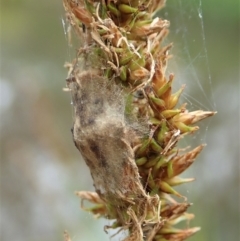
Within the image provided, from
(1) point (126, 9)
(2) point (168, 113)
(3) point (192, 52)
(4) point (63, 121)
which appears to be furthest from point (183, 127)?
(4) point (63, 121)

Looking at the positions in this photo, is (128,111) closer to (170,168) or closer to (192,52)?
(170,168)

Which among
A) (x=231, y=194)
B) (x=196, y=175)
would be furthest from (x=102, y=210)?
(x=231, y=194)

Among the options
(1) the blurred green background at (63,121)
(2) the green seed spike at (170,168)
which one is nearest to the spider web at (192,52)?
(1) the blurred green background at (63,121)

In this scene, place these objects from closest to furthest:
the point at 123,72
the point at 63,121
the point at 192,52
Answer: the point at 123,72 → the point at 192,52 → the point at 63,121

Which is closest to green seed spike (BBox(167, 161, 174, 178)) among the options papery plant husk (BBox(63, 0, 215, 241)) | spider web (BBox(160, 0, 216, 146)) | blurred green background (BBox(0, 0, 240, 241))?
papery plant husk (BBox(63, 0, 215, 241))

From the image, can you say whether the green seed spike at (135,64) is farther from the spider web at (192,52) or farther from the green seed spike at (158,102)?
the spider web at (192,52)
